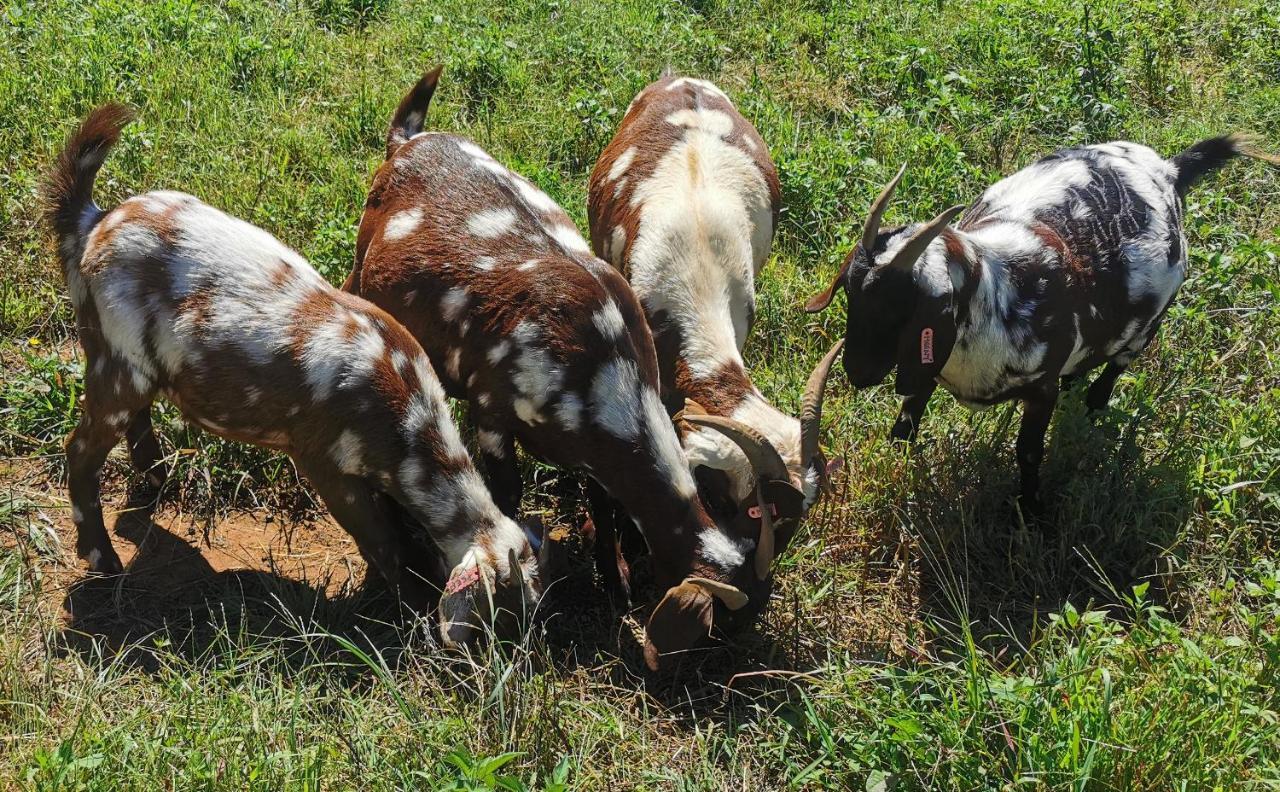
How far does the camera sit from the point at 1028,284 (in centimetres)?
501

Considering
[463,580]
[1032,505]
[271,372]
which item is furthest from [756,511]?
[271,372]

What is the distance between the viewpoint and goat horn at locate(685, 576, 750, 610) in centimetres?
423

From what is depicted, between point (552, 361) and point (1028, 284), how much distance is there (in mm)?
2101

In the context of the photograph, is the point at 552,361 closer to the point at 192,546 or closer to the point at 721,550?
the point at 721,550

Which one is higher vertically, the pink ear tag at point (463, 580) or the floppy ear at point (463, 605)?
the pink ear tag at point (463, 580)

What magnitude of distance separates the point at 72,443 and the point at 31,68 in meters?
3.50

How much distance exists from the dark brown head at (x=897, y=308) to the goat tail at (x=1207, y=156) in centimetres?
177

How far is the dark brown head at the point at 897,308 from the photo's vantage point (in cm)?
466

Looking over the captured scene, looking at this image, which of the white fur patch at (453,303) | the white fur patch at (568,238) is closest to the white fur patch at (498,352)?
the white fur patch at (453,303)

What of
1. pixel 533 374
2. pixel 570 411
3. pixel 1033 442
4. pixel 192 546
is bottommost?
pixel 192 546

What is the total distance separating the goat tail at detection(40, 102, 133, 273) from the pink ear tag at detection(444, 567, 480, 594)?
6.43 feet

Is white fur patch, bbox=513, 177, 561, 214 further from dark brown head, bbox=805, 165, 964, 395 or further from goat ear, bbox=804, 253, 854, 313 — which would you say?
dark brown head, bbox=805, 165, 964, 395

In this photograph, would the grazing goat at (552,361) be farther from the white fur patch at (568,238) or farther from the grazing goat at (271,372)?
the grazing goat at (271,372)

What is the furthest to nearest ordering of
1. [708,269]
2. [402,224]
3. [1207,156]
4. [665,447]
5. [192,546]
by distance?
[1207,156] < [708,269] < [402,224] < [192,546] < [665,447]
